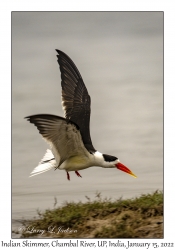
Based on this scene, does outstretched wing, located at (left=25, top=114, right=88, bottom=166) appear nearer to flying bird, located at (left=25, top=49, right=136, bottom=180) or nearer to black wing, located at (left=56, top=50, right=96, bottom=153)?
flying bird, located at (left=25, top=49, right=136, bottom=180)

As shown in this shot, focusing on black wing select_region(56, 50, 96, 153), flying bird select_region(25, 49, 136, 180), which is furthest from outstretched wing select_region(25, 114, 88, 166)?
black wing select_region(56, 50, 96, 153)

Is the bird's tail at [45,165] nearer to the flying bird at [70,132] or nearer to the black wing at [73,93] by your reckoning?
the flying bird at [70,132]

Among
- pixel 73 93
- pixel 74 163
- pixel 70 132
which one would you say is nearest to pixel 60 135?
pixel 70 132

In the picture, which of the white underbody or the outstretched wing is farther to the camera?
the white underbody

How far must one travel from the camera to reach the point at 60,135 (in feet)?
26.9

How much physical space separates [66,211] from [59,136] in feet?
3.98

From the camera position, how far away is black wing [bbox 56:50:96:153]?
32.8ft

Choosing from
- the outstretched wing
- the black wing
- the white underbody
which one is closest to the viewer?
the outstretched wing

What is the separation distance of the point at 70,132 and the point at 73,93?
7.47 ft

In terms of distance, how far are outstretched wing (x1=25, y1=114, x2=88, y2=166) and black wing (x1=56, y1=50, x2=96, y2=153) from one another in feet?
3.72

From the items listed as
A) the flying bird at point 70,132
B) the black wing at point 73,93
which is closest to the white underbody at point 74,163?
the flying bird at point 70,132

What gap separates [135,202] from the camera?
8.62 meters
